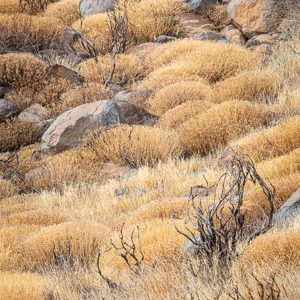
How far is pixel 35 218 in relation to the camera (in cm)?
818

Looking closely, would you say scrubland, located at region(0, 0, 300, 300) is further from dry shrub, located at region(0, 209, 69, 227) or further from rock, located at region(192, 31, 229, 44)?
rock, located at region(192, 31, 229, 44)

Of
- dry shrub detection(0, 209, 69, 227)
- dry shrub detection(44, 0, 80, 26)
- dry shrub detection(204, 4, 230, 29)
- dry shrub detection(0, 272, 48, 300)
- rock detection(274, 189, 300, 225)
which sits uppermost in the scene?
rock detection(274, 189, 300, 225)

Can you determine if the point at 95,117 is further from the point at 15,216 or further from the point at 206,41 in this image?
the point at 206,41

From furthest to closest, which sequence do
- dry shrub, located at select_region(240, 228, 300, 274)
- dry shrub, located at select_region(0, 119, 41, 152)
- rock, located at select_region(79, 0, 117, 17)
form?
rock, located at select_region(79, 0, 117, 17), dry shrub, located at select_region(0, 119, 41, 152), dry shrub, located at select_region(240, 228, 300, 274)

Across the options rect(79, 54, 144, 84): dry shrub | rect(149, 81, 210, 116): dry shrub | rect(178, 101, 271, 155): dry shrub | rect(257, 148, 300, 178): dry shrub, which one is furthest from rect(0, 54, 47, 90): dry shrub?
rect(257, 148, 300, 178): dry shrub

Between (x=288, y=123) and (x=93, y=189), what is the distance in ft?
9.14

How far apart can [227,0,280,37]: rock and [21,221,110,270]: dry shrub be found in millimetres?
10481

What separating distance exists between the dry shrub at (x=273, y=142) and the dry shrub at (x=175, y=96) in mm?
3554

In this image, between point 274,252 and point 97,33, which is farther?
point 97,33

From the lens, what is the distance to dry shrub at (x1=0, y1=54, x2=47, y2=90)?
14695 mm

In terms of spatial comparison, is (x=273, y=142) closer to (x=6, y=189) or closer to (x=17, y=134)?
(x=6, y=189)

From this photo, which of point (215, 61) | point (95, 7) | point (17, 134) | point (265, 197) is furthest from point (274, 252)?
point (95, 7)

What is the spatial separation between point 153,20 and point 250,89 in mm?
6439

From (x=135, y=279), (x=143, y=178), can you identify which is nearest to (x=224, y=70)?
(x=143, y=178)
